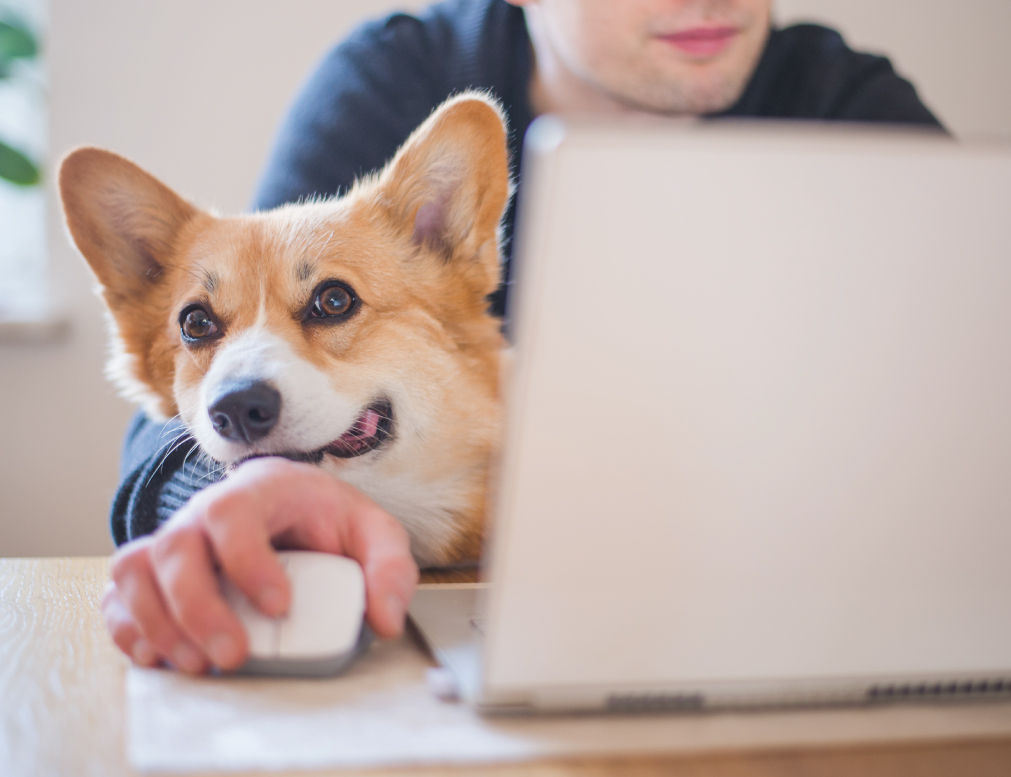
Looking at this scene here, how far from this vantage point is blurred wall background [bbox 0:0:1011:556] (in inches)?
96.3

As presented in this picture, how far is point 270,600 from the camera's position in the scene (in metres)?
0.64

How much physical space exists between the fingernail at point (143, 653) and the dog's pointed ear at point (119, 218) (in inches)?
28.9

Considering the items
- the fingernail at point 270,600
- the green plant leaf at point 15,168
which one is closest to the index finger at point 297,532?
the fingernail at point 270,600

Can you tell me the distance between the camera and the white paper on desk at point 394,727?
1.70ft

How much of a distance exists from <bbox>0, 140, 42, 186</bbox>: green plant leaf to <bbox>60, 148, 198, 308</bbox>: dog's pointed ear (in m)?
1.17

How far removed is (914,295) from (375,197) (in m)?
0.83

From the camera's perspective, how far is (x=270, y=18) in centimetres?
253

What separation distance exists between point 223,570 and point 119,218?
76 cm

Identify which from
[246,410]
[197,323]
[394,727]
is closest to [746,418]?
[394,727]

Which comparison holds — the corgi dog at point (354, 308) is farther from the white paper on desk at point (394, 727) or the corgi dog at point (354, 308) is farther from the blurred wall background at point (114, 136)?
the blurred wall background at point (114, 136)

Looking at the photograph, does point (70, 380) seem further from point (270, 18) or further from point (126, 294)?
point (126, 294)

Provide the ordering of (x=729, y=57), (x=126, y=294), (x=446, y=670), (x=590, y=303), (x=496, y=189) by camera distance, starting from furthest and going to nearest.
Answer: (x=729, y=57), (x=126, y=294), (x=496, y=189), (x=446, y=670), (x=590, y=303)

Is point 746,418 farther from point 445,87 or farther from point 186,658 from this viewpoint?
point 445,87

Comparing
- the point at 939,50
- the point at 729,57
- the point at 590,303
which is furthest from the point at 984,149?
the point at 939,50
